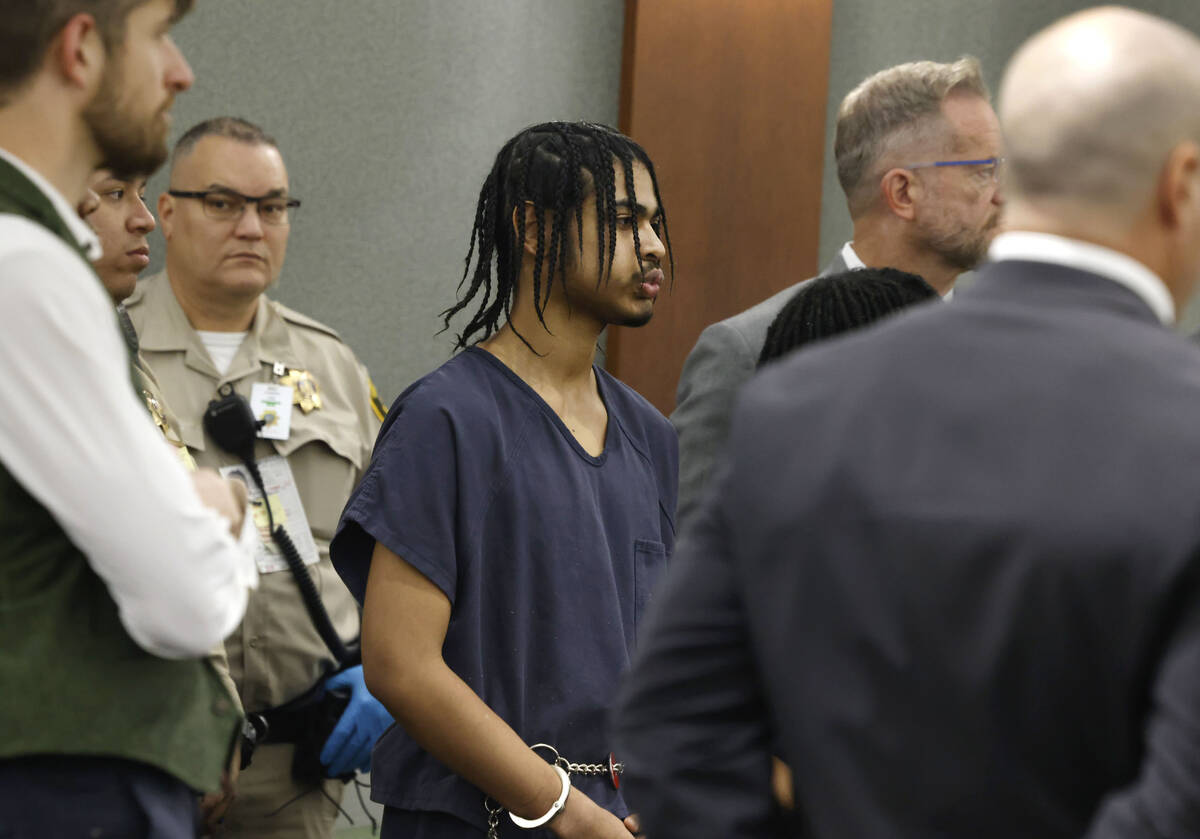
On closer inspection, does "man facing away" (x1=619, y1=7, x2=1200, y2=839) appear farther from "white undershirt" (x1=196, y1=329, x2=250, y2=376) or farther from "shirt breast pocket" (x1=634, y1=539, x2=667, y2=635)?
"white undershirt" (x1=196, y1=329, x2=250, y2=376)

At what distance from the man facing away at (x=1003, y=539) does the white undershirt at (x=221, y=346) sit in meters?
1.88

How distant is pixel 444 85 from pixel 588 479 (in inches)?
74.3

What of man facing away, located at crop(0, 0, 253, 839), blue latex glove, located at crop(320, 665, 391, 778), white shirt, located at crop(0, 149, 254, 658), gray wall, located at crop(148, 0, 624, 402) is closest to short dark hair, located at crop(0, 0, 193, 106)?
man facing away, located at crop(0, 0, 253, 839)

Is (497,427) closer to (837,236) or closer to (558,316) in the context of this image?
(558,316)

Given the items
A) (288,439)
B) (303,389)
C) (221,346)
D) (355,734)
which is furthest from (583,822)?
(221,346)

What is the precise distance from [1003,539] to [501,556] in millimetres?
883

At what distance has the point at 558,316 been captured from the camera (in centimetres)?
178

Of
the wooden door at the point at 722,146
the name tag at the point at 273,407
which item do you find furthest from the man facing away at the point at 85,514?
the wooden door at the point at 722,146

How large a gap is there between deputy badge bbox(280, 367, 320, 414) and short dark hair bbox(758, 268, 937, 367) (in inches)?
56.6

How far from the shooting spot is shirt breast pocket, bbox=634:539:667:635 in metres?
1.72

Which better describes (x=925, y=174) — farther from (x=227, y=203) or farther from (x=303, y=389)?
(x=227, y=203)

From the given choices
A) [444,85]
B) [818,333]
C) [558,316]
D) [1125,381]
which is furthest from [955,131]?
[1125,381]

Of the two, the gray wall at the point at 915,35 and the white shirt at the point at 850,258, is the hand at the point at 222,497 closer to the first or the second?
the white shirt at the point at 850,258

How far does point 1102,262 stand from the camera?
34.9 inches
